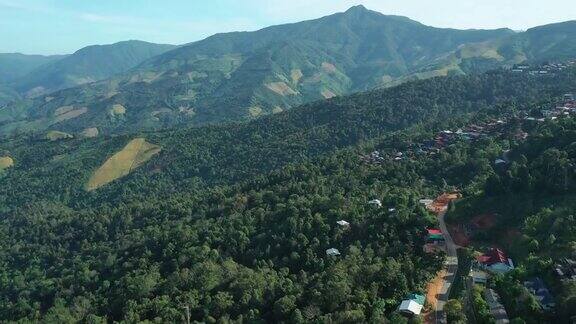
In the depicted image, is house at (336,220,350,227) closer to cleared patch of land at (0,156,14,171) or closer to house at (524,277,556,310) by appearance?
house at (524,277,556,310)

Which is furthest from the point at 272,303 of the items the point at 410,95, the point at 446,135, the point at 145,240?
the point at 410,95

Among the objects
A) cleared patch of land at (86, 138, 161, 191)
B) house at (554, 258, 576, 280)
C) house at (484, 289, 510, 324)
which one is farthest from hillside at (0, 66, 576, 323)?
house at (554, 258, 576, 280)

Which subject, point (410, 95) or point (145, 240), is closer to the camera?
point (145, 240)

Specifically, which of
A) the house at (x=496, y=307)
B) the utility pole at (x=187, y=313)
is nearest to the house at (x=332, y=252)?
the utility pole at (x=187, y=313)

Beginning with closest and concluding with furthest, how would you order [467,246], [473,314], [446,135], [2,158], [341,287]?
[473,314] < [341,287] < [467,246] < [446,135] < [2,158]

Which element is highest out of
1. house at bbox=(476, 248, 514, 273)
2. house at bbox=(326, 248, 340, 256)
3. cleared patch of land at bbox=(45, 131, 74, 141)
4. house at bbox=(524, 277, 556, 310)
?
house at bbox=(524, 277, 556, 310)

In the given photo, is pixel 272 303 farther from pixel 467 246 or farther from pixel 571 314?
pixel 571 314
